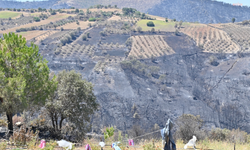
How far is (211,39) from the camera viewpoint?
3403 inches

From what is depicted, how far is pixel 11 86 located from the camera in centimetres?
1439

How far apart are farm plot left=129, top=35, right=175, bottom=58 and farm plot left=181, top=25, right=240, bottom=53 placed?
1250cm

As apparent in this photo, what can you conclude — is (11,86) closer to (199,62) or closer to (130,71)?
(130,71)

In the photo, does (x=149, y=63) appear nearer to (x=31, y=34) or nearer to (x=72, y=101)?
(x=31, y=34)

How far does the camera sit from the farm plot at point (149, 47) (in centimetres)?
7556

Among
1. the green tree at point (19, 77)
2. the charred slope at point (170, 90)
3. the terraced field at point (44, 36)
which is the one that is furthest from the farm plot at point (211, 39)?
the green tree at point (19, 77)

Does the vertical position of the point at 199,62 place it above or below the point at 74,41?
below

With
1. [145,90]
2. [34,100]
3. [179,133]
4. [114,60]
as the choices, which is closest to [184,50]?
[114,60]

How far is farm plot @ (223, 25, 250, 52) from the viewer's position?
255 feet

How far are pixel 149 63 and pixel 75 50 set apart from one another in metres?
23.2

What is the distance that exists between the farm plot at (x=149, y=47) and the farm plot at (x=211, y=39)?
12.5 metres

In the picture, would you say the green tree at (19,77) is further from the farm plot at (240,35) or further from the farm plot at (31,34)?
the farm plot at (240,35)

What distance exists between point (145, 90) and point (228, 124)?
59.0 ft

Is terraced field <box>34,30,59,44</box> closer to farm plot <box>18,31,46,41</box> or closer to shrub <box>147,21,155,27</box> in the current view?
farm plot <box>18,31,46,41</box>
